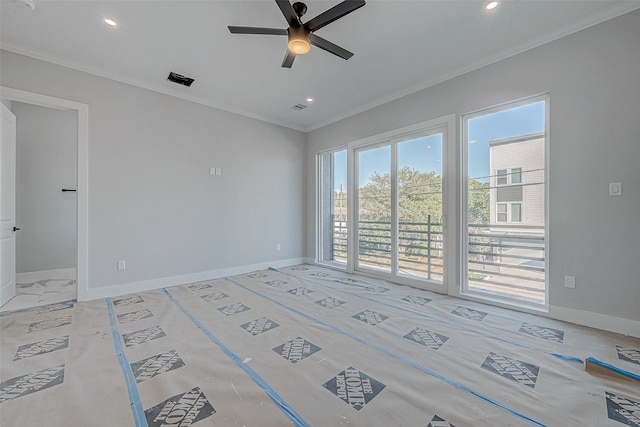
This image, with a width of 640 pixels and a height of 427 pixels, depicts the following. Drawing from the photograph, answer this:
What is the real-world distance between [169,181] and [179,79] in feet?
4.67

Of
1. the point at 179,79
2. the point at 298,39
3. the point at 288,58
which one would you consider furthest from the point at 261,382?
the point at 179,79

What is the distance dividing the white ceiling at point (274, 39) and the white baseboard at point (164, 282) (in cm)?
274

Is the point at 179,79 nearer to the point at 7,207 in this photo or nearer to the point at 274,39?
the point at 274,39

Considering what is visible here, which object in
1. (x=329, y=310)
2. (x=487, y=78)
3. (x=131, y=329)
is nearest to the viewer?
(x=131, y=329)

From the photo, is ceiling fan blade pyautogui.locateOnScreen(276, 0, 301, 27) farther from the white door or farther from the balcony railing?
the white door

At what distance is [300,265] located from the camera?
5.35 m

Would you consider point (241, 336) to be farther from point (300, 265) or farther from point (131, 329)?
point (300, 265)

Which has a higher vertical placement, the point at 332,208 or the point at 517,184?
the point at 517,184

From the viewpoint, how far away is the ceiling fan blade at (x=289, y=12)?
6.26 ft

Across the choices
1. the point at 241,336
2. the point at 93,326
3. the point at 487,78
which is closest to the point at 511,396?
the point at 241,336

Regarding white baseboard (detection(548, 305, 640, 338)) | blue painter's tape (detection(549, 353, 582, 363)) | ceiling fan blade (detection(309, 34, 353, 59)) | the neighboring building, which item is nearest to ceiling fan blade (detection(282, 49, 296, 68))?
ceiling fan blade (detection(309, 34, 353, 59))

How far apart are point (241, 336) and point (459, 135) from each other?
343cm

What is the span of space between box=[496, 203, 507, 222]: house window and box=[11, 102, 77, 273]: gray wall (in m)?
6.62

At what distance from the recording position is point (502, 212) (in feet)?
10.1
